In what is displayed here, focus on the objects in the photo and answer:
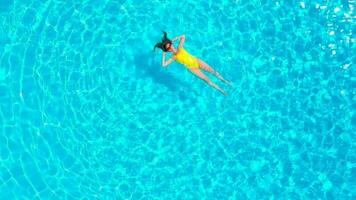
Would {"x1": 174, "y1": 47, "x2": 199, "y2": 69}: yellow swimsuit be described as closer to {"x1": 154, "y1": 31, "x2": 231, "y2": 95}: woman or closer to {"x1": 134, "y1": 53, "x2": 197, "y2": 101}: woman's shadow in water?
{"x1": 154, "y1": 31, "x2": 231, "y2": 95}: woman

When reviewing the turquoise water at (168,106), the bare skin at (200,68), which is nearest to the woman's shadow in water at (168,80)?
the turquoise water at (168,106)

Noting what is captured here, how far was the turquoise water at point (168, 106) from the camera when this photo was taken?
28.7 ft

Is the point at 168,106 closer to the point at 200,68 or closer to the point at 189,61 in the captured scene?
the point at 200,68

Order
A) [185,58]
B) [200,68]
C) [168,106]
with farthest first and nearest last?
[168,106] → [200,68] → [185,58]

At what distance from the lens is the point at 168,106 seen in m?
8.92

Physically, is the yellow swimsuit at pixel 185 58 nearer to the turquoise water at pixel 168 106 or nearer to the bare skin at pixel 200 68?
the bare skin at pixel 200 68

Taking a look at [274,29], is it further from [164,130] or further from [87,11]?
[87,11]

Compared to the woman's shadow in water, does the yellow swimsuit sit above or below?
below

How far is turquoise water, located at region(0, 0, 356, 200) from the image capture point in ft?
28.7

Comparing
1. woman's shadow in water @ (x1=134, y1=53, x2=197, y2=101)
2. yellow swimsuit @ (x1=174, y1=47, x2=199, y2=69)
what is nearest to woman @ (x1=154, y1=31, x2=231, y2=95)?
yellow swimsuit @ (x1=174, y1=47, x2=199, y2=69)

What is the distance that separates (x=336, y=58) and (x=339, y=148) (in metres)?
1.48

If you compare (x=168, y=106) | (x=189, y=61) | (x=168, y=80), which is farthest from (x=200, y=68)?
(x=168, y=106)

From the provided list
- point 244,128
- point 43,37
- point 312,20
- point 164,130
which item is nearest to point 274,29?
point 312,20

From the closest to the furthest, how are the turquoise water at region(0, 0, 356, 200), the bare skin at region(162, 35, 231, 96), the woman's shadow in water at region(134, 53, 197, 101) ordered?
1. the bare skin at region(162, 35, 231, 96)
2. the turquoise water at region(0, 0, 356, 200)
3. the woman's shadow in water at region(134, 53, 197, 101)
